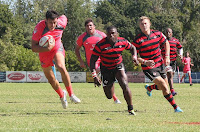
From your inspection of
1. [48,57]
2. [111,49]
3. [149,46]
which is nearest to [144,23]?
[149,46]

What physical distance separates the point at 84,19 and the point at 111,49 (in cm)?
6111

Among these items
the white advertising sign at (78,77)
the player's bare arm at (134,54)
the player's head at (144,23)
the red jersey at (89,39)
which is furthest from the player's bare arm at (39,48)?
the white advertising sign at (78,77)

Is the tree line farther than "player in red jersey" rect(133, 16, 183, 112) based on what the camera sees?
Yes

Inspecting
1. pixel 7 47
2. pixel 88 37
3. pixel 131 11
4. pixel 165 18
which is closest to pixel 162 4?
pixel 131 11

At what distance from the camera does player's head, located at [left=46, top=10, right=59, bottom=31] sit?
9578 millimetres

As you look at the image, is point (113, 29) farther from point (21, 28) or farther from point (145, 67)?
point (21, 28)

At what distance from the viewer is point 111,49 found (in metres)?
9.68

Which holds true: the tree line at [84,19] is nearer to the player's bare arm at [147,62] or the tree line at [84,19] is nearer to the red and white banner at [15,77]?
the red and white banner at [15,77]

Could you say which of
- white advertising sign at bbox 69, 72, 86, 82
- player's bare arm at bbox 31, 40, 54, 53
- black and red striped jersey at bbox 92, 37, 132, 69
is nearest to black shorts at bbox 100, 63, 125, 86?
black and red striped jersey at bbox 92, 37, 132, 69

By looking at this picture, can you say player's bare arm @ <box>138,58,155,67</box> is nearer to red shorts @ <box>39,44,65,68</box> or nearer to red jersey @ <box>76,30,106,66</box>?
red shorts @ <box>39,44,65,68</box>

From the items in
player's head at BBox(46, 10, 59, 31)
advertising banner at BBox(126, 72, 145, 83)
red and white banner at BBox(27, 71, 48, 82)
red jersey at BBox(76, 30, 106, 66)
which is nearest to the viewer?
player's head at BBox(46, 10, 59, 31)

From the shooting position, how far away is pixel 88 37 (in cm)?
1357

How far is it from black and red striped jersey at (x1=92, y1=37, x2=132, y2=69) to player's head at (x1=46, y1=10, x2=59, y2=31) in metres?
1.06

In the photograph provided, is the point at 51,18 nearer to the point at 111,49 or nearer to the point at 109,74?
the point at 111,49
